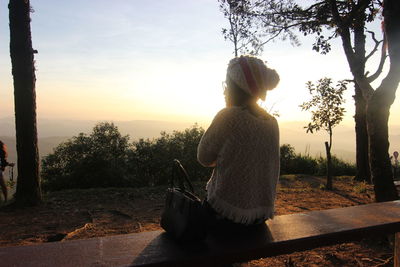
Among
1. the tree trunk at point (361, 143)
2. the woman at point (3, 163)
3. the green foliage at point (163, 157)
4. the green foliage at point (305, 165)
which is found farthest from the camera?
the green foliage at point (305, 165)

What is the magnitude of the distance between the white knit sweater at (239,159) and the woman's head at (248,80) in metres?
0.10

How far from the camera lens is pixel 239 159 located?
7.29ft

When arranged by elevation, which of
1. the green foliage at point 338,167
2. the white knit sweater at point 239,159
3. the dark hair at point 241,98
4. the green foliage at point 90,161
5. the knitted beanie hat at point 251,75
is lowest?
the green foliage at point 338,167

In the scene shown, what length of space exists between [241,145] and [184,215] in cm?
56

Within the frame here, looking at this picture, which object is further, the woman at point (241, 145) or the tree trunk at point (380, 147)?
the tree trunk at point (380, 147)

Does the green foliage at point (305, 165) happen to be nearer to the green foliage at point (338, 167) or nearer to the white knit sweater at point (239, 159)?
the green foliage at point (338, 167)

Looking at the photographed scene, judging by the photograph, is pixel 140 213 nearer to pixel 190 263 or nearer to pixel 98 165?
pixel 98 165

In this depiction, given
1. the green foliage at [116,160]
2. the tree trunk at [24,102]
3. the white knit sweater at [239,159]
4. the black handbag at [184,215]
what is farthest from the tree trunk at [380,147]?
the green foliage at [116,160]

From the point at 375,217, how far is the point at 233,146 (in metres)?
1.84

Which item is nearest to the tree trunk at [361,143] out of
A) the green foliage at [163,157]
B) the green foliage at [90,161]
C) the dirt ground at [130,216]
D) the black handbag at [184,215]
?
the dirt ground at [130,216]

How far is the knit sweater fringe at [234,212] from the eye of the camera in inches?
88.9

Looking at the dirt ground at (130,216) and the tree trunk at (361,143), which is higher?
the tree trunk at (361,143)

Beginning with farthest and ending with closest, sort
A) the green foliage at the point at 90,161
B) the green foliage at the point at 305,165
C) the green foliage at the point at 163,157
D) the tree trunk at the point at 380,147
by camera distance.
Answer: the green foliage at the point at 305,165 < the green foliage at the point at 163,157 < the green foliage at the point at 90,161 < the tree trunk at the point at 380,147

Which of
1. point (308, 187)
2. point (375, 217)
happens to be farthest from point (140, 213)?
point (308, 187)
